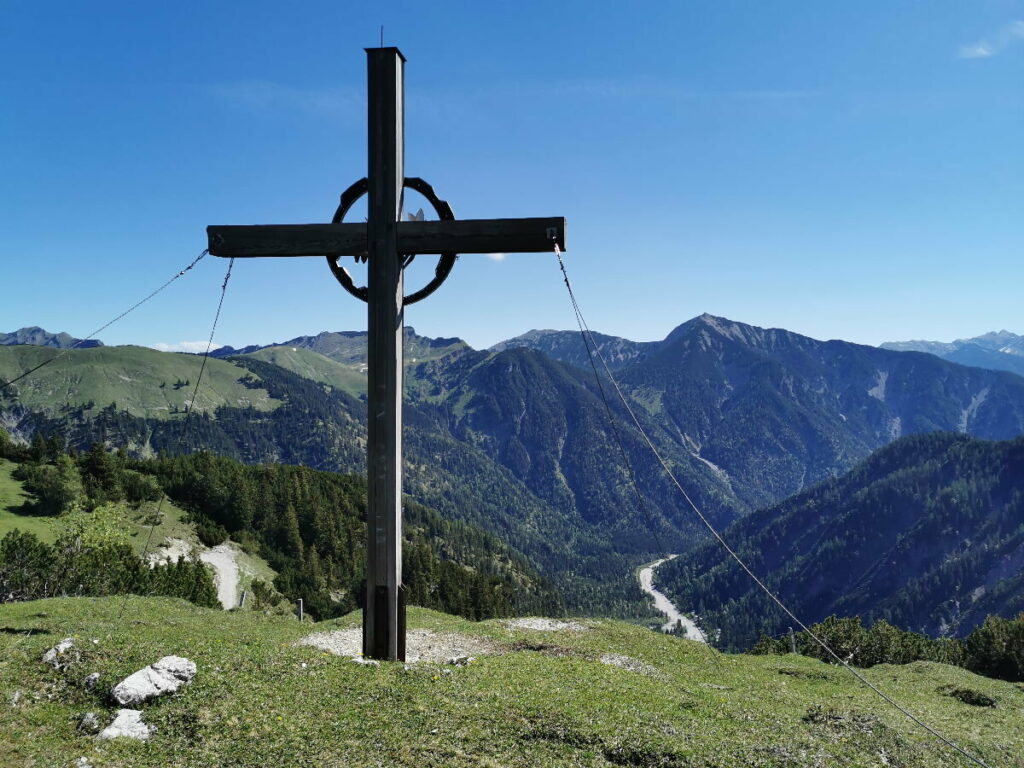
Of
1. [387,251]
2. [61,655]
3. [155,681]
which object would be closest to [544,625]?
[61,655]

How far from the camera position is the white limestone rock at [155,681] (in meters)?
11.1

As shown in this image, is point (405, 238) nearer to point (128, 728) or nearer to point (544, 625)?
point (128, 728)

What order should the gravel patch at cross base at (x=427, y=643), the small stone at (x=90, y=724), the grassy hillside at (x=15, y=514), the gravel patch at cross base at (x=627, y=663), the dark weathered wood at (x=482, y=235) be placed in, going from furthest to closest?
the grassy hillside at (x=15, y=514) → the gravel patch at cross base at (x=427, y=643) → the gravel patch at cross base at (x=627, y=663) → the dark weathered wood at (x=482, y=235) → the small stone at (x=90, y=724)

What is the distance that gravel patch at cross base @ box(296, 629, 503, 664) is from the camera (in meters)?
27.0

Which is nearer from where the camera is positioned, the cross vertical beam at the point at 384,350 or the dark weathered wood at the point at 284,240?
the cross vertical beam at the point at 384,350

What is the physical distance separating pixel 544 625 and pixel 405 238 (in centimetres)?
3041

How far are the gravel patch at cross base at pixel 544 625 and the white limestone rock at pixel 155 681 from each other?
994 inches

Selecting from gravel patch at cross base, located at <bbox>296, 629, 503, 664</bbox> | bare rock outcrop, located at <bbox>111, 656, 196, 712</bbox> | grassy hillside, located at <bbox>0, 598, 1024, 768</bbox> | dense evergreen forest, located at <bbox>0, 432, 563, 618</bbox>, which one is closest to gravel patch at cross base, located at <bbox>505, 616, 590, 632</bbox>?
gravel patch at cross base, located at <bbox>296, 629, 503, 664</bbox>

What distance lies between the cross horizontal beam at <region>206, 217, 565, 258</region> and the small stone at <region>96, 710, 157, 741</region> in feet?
28.2

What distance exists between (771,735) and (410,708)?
781 cm

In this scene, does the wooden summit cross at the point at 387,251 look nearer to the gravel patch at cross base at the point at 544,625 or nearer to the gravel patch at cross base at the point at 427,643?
the gravel patch at cross base at the point at 427,643

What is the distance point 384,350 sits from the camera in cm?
1166

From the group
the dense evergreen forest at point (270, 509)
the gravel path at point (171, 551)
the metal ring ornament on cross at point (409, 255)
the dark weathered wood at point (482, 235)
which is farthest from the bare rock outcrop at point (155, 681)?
the gravel path at point (171, 551)

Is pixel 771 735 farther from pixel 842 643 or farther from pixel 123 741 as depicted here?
pixel 842 643
